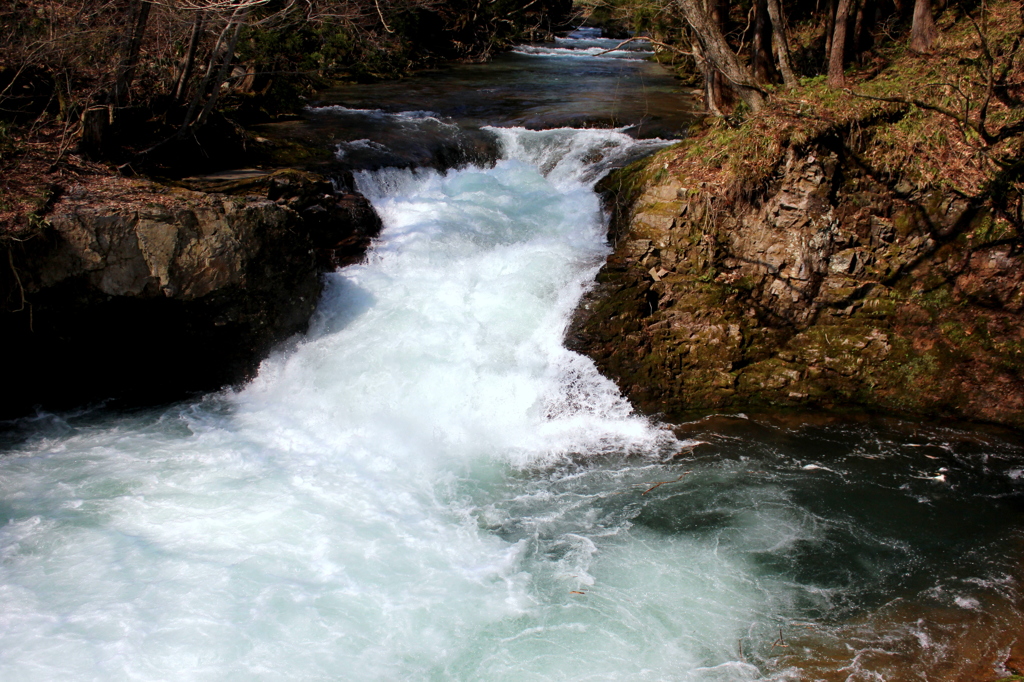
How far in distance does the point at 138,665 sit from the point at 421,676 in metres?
1.87

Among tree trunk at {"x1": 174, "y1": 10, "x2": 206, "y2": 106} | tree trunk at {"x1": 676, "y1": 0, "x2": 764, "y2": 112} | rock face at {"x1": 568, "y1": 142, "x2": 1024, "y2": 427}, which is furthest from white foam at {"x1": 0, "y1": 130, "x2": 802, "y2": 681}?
tree trunk at {"x1": 174, "y1": 10, "x2": 206, "y2": 106}

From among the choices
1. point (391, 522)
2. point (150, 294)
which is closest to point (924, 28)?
point (391, 522)

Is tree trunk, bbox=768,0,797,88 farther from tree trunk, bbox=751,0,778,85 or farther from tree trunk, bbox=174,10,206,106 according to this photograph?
tree trunk, bbox=174,10,206,106

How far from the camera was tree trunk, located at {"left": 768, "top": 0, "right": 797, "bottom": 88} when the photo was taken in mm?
8484

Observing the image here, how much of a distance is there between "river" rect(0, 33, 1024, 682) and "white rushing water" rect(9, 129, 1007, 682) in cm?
2

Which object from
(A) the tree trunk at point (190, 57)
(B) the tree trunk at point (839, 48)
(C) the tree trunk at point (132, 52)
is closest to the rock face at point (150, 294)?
(C) the tree trunk at point (132, 52)

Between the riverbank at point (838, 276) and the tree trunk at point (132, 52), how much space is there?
20.9 ft

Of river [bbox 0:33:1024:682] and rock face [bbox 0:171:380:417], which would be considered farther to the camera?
rock face [bbox 0:171:380:417]

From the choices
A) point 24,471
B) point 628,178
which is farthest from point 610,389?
point 24,471

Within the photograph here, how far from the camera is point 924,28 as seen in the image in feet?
29.2

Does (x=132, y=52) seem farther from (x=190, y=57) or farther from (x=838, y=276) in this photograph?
(x=838, y=276)

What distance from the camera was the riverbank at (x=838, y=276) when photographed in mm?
7152

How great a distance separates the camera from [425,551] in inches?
215

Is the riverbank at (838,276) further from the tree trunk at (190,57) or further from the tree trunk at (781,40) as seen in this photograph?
the tree trunk at (190,57)
